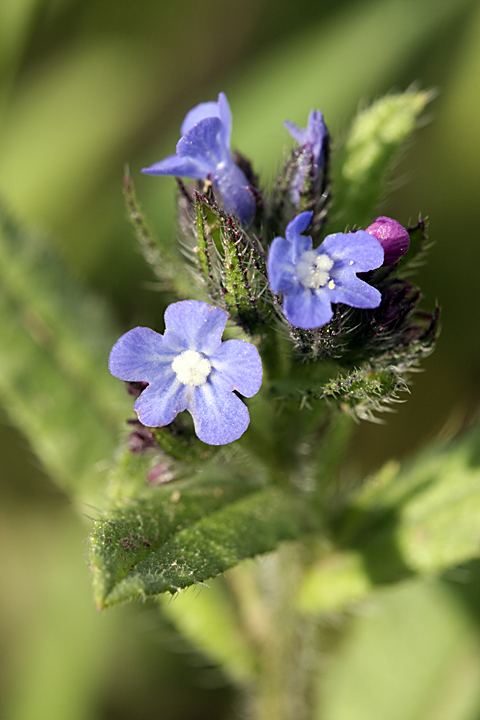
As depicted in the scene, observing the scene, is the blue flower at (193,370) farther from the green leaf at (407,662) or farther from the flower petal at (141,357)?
the green leaf at (407,662)

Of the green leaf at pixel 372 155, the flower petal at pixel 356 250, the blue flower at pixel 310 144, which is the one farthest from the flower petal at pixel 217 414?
the green leaf at pixel 372 155

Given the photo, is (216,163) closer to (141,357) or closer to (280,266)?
(280,266)

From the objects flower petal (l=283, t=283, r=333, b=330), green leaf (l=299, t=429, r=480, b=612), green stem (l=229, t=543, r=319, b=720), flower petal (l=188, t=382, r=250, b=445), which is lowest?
green stem (l=229, t=543, r=319, b=720)

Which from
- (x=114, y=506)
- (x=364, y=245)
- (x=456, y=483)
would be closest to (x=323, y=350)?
(x=364, y=245)

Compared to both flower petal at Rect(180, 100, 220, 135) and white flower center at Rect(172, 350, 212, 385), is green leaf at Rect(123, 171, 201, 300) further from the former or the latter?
white flower center at Rect(172, 350, 212, 385)

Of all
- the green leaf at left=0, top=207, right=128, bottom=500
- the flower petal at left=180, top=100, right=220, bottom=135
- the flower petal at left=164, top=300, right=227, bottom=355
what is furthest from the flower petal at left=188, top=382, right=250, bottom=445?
the green leaf at left=0, top=207, right=128, bottom=500
